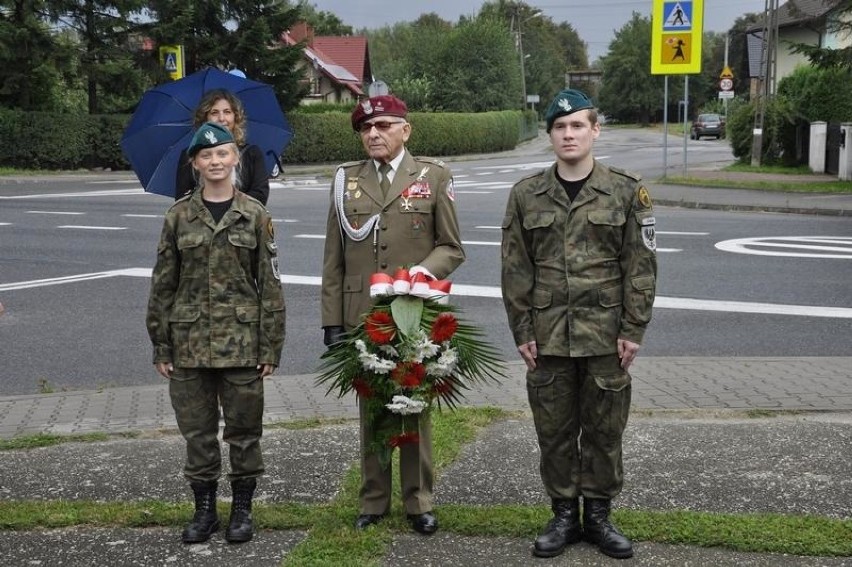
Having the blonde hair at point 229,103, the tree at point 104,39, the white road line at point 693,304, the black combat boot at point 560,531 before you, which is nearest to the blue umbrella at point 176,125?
the blonde hair at point 229,103

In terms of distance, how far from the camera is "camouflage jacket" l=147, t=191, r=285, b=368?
4.32 m

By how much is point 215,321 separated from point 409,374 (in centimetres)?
82

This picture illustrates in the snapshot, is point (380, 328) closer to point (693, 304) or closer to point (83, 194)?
point (693, 304)

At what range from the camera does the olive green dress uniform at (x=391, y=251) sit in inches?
176

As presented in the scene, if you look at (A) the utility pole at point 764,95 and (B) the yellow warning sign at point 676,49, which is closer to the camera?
(B) the yellow warning sign at point 676,49

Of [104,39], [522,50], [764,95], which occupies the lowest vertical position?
[764,95]

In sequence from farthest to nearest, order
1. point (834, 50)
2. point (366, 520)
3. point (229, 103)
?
1. point (834, 50)
2. point (229, 103)
3. point (366, 520)

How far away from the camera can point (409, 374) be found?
4176 mm

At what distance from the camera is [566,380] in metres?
4.21

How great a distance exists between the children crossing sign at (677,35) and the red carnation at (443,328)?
2093 centimetres

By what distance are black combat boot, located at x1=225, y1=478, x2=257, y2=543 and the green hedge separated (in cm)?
1703

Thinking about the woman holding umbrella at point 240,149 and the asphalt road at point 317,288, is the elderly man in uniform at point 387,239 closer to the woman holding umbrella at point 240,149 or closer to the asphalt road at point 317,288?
the woman holding umbrella at point 240,149

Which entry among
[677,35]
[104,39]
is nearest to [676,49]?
[677,35]

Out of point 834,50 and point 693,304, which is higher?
point 834,50
